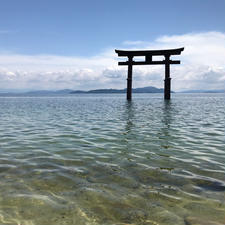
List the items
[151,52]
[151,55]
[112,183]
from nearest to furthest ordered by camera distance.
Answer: [112,183]
[151,52]
[151,55]

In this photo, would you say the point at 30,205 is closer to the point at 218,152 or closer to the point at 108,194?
the point at 108,194

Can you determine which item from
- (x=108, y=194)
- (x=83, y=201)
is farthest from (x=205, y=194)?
(x=83, y=201)

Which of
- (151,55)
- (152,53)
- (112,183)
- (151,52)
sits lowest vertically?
(112,183)

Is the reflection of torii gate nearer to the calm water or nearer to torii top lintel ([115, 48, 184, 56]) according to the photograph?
torii top lintel ([115, 48, 184, 56])

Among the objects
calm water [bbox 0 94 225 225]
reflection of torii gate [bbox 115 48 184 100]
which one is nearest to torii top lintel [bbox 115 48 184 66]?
reflection of torii gate [bbox 115 48 184 100]

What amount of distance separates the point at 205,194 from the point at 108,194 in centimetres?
157

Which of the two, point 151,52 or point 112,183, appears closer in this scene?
Result: point 112,183

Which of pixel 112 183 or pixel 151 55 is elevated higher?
pixel 151 55

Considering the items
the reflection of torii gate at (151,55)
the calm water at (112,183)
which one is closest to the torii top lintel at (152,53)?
the reflection of torii gate at (151,55)

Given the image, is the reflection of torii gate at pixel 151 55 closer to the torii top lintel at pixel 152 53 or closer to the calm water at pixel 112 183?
the torii top lintel at pixel 152 53

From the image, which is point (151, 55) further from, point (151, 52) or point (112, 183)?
point (112, 183)

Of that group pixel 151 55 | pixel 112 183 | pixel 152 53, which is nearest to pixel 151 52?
pixel 152 53

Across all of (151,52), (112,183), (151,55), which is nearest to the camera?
(112,183)

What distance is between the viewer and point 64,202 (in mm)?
3068
